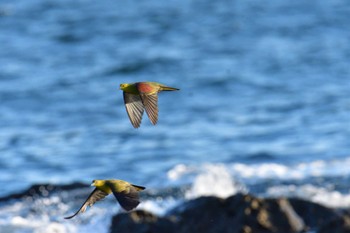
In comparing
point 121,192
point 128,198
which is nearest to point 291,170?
point 121,192

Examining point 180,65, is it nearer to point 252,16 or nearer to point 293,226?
point 252,16

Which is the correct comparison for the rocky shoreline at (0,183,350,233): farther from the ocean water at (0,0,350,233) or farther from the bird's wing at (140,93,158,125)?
the bird's wing at (140,93,158,125)

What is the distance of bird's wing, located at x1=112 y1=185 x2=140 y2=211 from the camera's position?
189 inches

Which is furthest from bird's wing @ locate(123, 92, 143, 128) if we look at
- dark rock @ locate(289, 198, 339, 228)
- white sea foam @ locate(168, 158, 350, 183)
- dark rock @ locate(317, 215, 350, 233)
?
white sea foam @ locate(168, 158, 350, 183)

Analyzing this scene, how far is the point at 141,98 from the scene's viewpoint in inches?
211

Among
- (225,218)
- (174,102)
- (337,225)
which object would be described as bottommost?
(174,102)

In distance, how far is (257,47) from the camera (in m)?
16.2

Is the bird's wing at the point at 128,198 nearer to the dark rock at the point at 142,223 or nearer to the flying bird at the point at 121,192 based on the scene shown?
the flying bird at the point at 121,192

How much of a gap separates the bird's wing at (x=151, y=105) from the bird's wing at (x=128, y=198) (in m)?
0.40

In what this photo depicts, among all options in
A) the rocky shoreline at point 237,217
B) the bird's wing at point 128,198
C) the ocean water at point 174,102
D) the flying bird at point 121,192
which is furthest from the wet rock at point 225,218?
the bird's wing at point 128,198

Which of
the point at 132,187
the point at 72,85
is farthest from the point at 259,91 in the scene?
the point at 132,187

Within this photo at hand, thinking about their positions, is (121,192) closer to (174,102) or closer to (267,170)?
(267,170)

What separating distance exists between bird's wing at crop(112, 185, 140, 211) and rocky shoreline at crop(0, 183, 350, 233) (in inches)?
67.9

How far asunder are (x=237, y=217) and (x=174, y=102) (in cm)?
712
